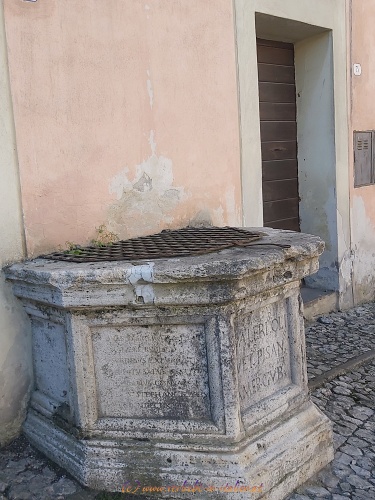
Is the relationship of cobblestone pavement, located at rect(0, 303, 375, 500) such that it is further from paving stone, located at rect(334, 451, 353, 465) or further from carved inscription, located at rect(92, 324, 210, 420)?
carved inscription, located at rect(92, 324, 210, 420)

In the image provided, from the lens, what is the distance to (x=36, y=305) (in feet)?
8.58

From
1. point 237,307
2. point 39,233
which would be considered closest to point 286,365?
point 237,307

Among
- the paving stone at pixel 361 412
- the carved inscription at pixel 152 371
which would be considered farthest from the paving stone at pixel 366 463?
the carved inscription at pixel 152 371

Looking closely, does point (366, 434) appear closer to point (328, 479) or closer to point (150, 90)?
point (328, 479)

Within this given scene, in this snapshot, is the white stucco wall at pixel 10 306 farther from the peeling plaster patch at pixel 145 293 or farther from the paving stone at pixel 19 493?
the peeling plaster patch at pixel 145 293

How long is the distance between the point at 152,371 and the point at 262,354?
53 cm

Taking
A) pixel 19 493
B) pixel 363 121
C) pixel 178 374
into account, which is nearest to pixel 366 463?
pixel 178 374

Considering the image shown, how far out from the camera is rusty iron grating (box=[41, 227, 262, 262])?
250 centimetres

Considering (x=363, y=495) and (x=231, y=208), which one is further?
(x=231, y=208)

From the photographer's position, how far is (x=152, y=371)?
7.72 feet

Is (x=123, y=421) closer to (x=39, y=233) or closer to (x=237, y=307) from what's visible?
(x=237, y=307)

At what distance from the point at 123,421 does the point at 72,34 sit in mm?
2093

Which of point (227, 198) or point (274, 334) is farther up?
point (227, 198)

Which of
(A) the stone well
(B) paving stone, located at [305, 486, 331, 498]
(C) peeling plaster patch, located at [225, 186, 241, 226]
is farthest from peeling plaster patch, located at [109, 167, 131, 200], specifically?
(B) paving stone, located at [305, 486, 331, 498]
